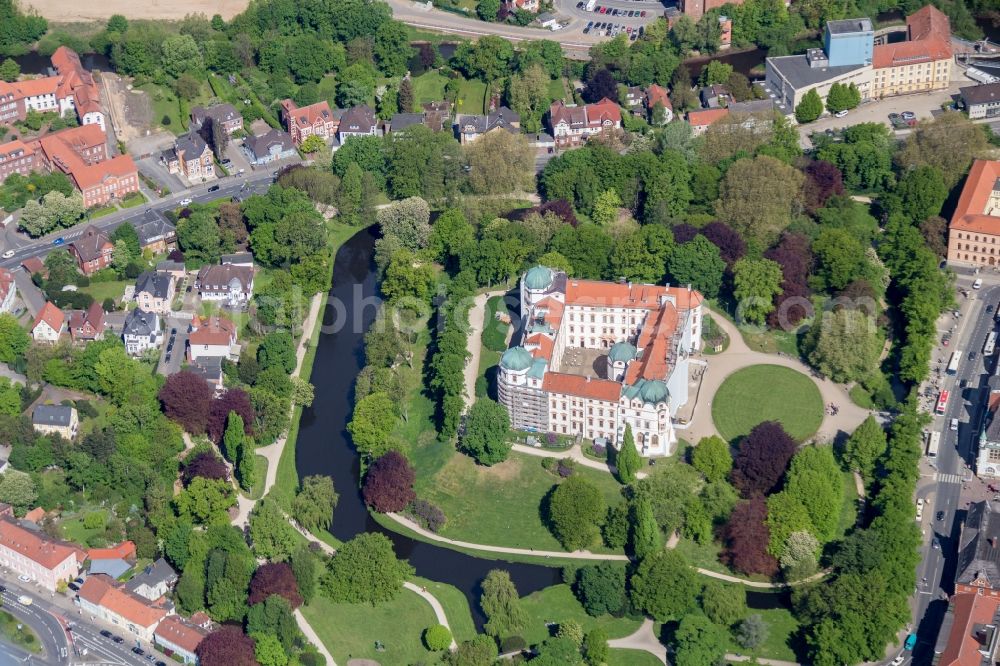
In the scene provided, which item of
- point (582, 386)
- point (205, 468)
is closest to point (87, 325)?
point (205, 468)

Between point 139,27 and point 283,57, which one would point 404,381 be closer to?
point 283,57

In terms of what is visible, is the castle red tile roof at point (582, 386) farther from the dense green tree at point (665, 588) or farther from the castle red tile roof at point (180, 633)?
the castle red tile roof at point (180, 633)

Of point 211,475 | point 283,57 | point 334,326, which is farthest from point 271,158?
point 211,475

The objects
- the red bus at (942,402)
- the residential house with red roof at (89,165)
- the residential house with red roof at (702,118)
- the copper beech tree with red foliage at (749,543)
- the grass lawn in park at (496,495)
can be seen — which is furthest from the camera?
the residential house with red roof at (702,118)

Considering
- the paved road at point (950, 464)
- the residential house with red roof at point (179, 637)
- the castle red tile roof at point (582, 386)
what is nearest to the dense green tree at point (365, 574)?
the residential house with red roof at point (179, 637)

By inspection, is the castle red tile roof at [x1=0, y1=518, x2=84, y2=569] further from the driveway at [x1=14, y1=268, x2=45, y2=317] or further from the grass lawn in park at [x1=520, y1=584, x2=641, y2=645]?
the grass lawn in park at [x1=520, y1=584, x2=641, y2=645]
